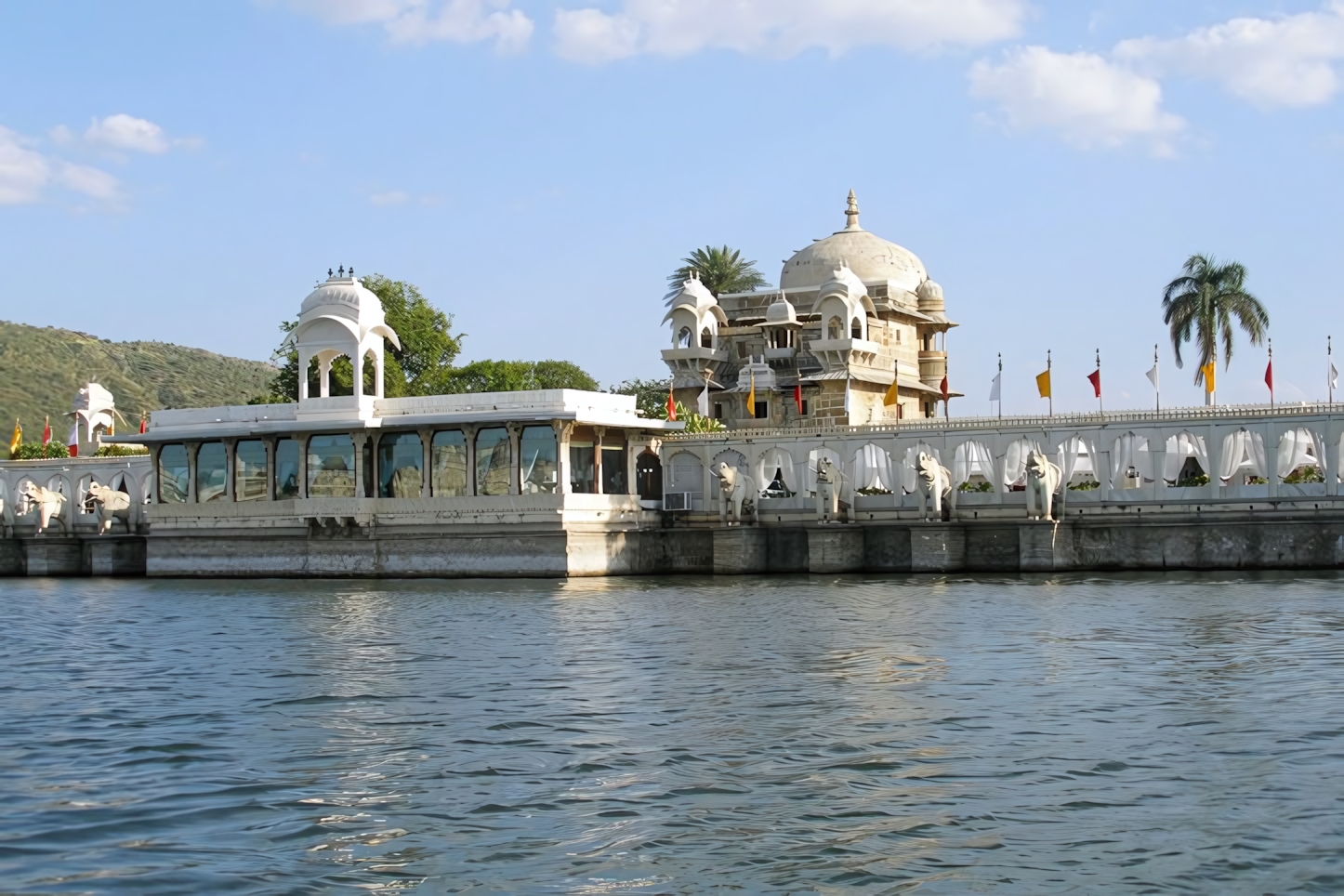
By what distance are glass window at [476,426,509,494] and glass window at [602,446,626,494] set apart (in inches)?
137

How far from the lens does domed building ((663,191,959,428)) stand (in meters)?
66.1

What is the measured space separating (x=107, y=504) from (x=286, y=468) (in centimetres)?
993

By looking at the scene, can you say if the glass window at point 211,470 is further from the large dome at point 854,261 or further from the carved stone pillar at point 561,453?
the large dome at point 854,261

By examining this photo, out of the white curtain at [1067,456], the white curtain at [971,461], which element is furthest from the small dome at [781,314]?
the white curtain at [1067,456]

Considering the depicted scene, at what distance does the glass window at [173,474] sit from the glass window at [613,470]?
46.3 feet

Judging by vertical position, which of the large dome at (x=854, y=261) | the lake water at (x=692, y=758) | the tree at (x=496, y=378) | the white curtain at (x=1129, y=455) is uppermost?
the large dome at (x=854, y=261)

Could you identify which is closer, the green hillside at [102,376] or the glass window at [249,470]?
the glass window at [249,470]

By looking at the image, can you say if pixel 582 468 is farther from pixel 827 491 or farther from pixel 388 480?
pixel 827 491

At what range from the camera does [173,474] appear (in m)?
52.6

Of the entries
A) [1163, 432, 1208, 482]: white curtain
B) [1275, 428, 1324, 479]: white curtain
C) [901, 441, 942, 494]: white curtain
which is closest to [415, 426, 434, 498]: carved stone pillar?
[901, 441, 942, 494]: white curtain

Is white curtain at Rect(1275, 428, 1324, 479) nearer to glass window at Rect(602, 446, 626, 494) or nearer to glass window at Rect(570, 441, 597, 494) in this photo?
glass window at Rect(602, 446, 626, 494)

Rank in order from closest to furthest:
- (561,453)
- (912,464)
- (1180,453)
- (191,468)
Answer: (1180,453), (561,453), (912,464), (191,468)

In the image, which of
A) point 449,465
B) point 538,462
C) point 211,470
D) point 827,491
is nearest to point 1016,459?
point 827,491

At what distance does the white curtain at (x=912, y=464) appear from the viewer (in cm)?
4772
